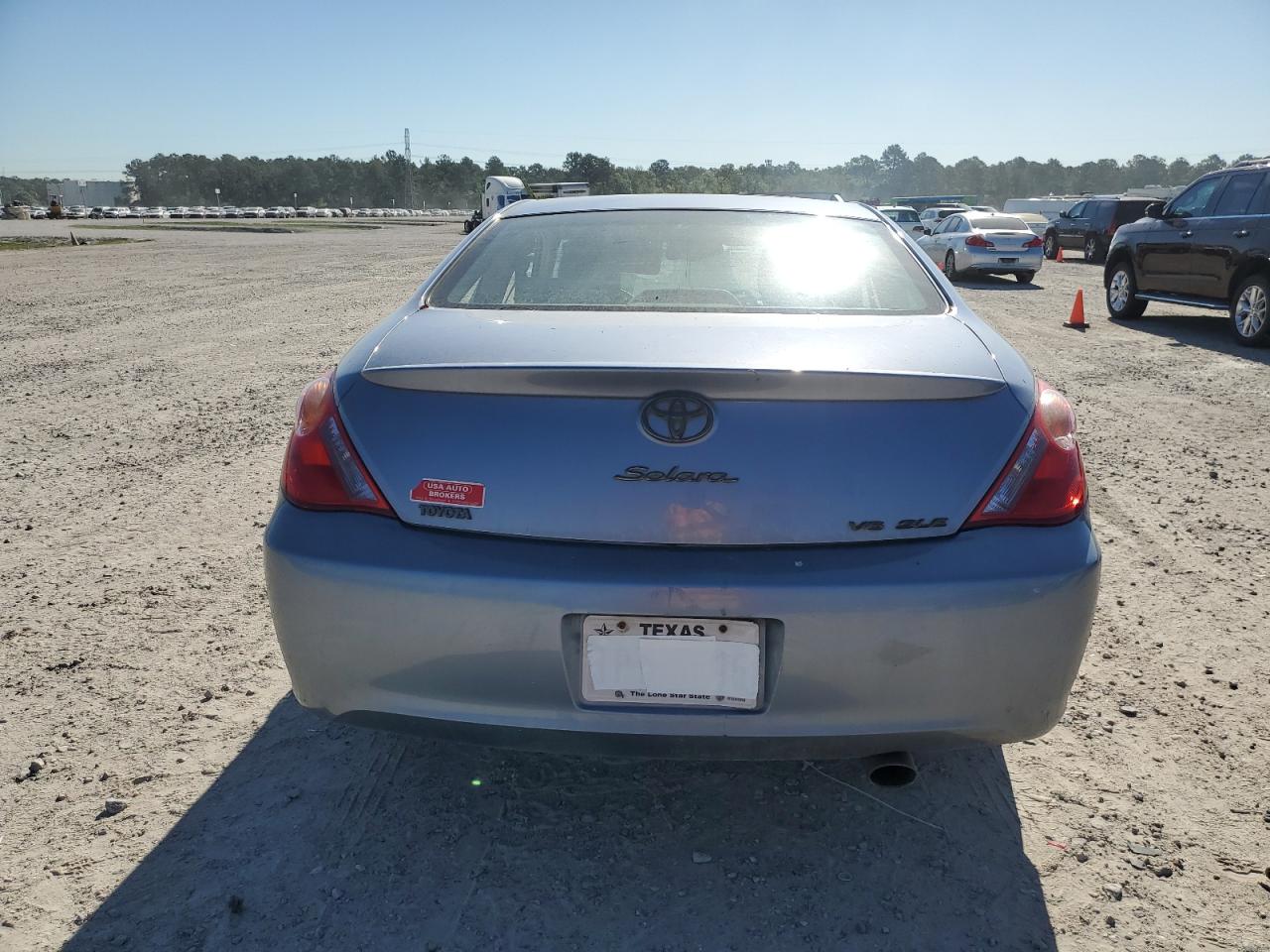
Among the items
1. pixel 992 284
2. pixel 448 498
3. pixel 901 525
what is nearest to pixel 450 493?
pixel 448 498

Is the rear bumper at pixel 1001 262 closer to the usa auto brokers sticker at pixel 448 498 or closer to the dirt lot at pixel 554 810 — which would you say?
the dirt lot at pixel 554 810

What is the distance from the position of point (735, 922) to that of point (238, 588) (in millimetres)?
2571

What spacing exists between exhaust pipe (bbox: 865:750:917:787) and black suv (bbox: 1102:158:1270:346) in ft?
33.3

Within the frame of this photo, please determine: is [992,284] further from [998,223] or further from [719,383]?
[719,383]

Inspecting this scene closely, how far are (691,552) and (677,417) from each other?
0.28 metres

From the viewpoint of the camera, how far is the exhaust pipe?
2.09 metres

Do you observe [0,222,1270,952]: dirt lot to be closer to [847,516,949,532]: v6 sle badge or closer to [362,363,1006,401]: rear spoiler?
[847,516,949,532]: v6 sle badge

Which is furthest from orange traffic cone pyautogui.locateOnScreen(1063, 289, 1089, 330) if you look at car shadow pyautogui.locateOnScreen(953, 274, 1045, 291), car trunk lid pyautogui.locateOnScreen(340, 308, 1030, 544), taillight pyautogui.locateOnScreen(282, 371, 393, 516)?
taillight pyautogui.locateOnScreen(282, 371, 393, 516)

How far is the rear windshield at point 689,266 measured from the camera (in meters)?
2.66

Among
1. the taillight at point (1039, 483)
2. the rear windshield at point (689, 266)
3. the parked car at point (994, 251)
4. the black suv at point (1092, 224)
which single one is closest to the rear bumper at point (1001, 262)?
the parked car at point (994, 251)

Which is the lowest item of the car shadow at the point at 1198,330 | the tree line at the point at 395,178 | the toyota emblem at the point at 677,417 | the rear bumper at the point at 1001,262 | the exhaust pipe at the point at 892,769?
the exhaust pipe at the point at 892,769

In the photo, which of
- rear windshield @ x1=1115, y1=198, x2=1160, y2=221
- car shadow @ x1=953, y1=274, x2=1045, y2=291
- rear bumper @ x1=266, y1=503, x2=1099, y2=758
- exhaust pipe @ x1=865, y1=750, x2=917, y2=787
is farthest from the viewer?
rear windshield @ x1=1115, y1=198, x2=1160, y2=221

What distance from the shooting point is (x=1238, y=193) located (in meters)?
10.7

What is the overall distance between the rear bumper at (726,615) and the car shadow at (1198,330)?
9352 millimetres
